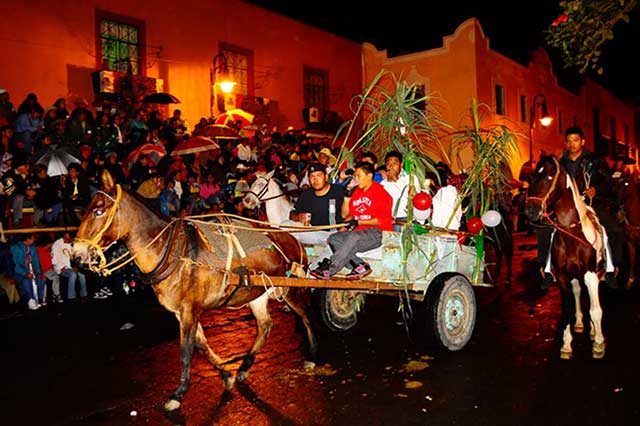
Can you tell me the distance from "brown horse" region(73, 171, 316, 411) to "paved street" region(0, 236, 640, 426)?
57 cm

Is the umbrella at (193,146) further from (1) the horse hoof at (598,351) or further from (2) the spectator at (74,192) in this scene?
(1) the horse hoof at (598,351)

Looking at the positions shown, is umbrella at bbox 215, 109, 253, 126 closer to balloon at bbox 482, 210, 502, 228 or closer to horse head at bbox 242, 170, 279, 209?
horse head at bbox 242, 170, 279, 209

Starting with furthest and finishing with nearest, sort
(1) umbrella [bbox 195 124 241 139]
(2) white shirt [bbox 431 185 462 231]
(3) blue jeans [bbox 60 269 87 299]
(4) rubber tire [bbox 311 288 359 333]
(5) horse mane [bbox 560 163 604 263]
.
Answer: (1) umbrella [bbox 195 124 241 139]
(3) blue jeans [bbox 60 269 87 299]
(2) white shirt [bbox 431 185 462 231]
(4) rubber tire [bbox 311 288 359 333]
(5) horse mane [bbox 560 163 604 263]

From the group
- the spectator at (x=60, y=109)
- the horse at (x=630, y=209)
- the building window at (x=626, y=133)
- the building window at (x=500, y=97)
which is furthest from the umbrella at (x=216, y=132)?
the building window at (x=626, y=133)

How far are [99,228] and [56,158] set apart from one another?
8.17 metres

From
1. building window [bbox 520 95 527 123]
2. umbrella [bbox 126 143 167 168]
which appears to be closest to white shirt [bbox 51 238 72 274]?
umbrella [bbox 126 143 167 168]

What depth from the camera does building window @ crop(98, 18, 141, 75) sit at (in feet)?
58.1

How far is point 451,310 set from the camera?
23.7 ft

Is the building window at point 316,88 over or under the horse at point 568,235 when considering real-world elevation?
over

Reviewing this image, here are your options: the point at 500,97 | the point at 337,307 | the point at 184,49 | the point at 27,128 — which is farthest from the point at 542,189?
the point at 500,97

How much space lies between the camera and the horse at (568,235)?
22.1 ft

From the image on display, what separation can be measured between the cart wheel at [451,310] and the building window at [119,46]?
13969mm

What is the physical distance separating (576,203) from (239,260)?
13.1 ft

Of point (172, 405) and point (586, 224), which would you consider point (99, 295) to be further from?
point (586, 224)
